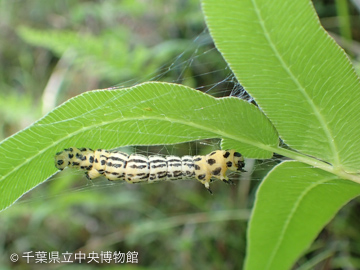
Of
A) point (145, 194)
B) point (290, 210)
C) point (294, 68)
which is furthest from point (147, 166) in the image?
point (145, 194)

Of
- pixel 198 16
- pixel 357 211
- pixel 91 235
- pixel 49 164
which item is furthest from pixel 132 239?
pixel 49 164

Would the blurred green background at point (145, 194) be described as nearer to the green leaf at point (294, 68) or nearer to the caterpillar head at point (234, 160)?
the caterpillar head at point (234, 160)

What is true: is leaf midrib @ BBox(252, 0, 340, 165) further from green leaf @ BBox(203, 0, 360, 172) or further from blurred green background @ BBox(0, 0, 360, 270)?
blurred green background @ BBox(0, 0, 360, 270)

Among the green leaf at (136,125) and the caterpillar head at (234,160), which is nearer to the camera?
the green leaf at (136,125)

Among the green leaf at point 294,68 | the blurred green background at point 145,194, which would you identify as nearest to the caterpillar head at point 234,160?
the green leaf at point 294,68

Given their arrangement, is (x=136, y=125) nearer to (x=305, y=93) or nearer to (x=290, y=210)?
(x=305, y=93)

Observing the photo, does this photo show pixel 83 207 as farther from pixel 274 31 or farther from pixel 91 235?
pixel 274 31

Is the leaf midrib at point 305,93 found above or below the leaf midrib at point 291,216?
above
